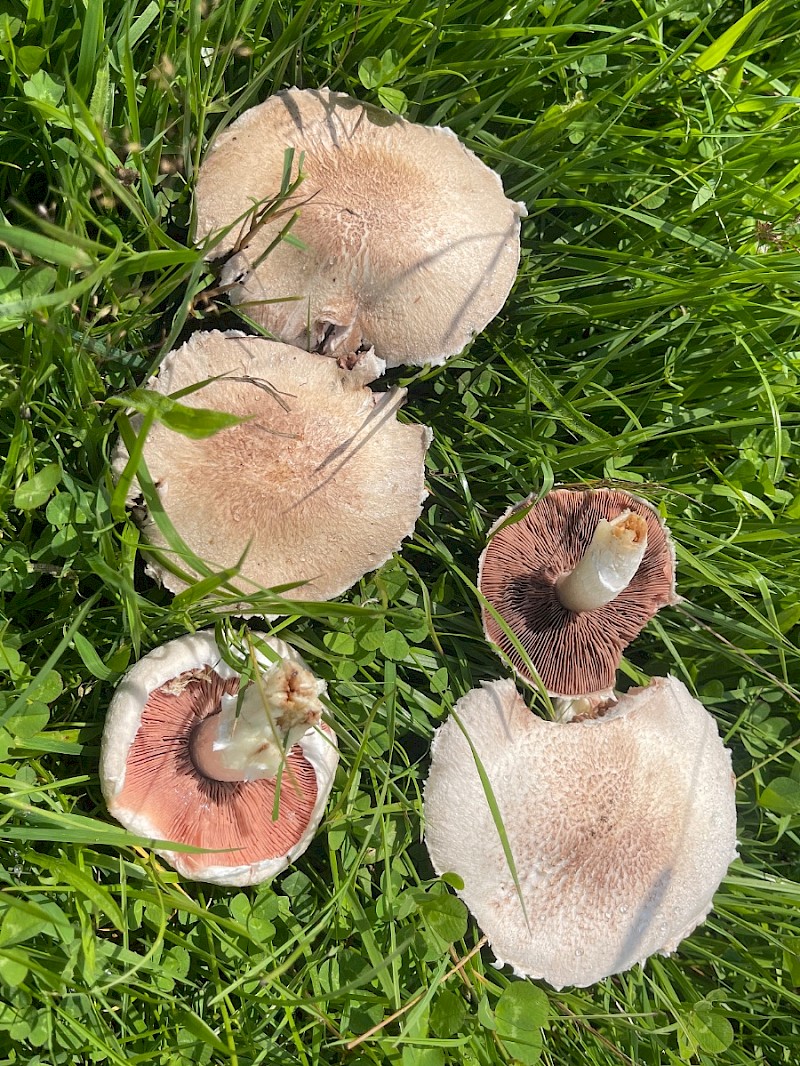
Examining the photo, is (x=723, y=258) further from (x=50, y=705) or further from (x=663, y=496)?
(x=50, y=705)

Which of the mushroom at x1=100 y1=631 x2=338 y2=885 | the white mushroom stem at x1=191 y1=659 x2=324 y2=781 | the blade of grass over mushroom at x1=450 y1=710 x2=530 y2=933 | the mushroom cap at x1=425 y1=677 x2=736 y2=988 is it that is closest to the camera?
the white mushroom stem at x1=191 y1=659 x2=324 y2=781

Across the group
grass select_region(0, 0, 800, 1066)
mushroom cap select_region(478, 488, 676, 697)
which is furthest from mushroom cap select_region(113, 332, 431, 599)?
mushroom cap select_region(478, 488, 676, 697)

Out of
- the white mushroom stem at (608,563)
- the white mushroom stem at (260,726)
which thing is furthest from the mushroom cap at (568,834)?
the white mushroom stem at (260,726)

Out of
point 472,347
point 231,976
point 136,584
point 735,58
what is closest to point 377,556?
point 136,584

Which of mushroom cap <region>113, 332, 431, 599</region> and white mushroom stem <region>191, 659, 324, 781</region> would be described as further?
mushroom cap <region>113, 332, 431, 599</region>

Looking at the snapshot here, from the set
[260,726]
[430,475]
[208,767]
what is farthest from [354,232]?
[208,767]

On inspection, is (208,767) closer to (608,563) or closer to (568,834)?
(568,834)

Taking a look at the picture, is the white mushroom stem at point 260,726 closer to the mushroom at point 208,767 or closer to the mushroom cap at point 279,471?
the mushroom at point 208,767

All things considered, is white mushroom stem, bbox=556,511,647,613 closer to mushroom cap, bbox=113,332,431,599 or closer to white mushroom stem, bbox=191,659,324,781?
mushroom cap, bbox=113,332,431,599
